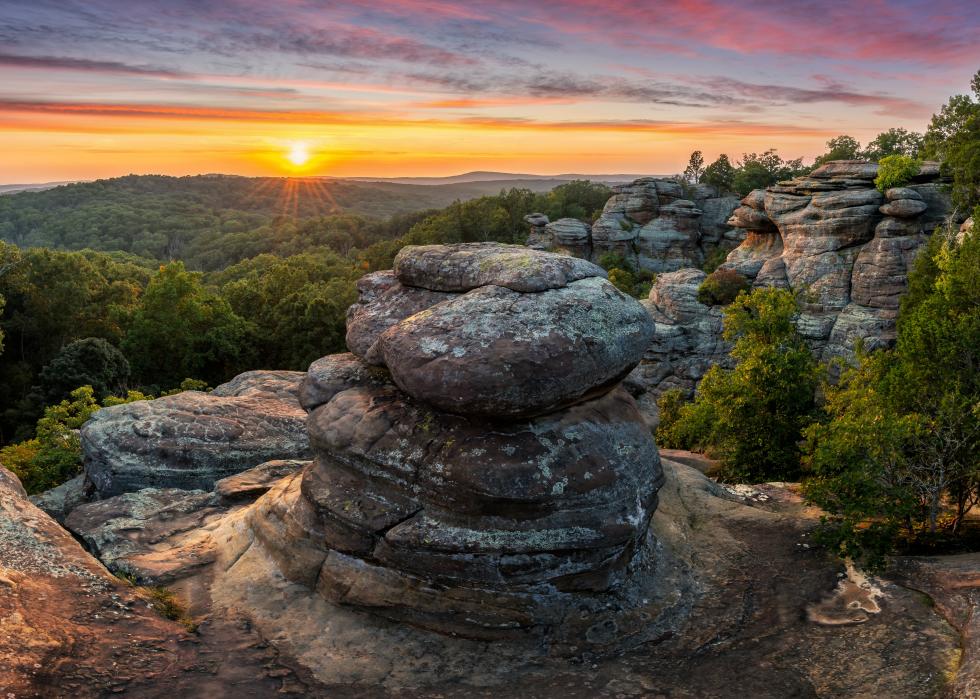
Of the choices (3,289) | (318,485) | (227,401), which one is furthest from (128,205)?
(318,485)

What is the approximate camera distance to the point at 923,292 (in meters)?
24.5

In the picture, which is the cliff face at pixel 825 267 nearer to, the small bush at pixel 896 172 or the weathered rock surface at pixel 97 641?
the small bush at pixel 896 172

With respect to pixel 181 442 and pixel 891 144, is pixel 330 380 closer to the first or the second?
pixel 181 442

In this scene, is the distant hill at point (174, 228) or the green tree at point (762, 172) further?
the distant hill at point (174, 228)

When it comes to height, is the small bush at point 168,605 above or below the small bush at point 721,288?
below

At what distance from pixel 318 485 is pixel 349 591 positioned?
7.90 ft

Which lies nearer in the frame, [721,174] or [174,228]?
[721,174]

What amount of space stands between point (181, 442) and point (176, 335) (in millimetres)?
34278

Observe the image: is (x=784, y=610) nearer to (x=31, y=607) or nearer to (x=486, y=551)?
(x=486, y=551)

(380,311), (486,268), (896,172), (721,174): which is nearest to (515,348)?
(486,268)

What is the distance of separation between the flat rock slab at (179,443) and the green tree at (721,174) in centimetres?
7944

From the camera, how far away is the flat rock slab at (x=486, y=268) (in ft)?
45.2

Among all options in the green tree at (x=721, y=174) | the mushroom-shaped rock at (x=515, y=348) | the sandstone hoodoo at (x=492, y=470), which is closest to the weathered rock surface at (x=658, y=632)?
the sandstone hoodoo at (x=492, y=470)

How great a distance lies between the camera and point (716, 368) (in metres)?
24.7
